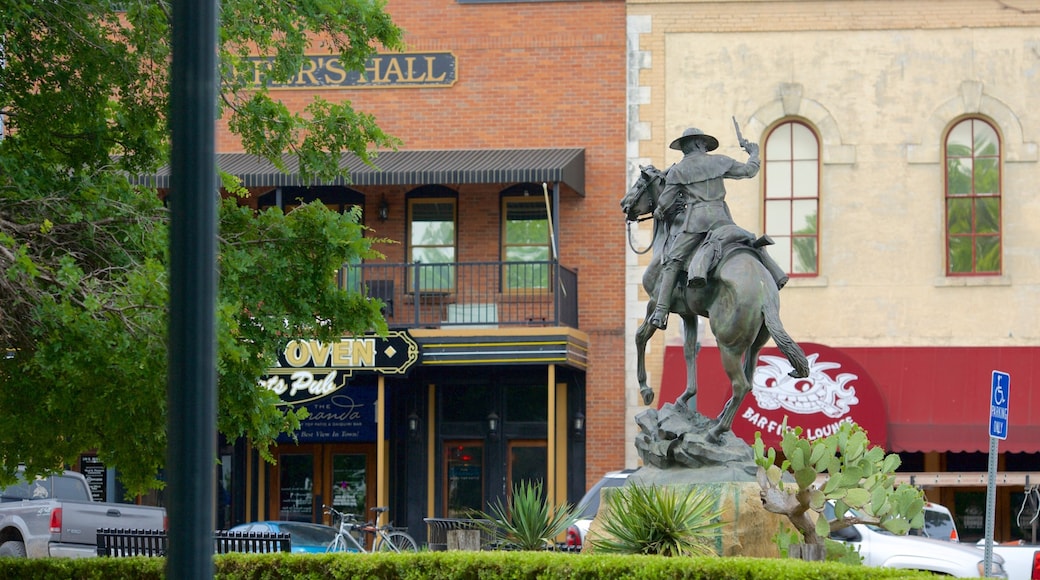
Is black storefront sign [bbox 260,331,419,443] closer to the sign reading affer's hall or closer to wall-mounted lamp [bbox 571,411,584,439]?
wall-mounted lamp [bbox 571,411,584,439]

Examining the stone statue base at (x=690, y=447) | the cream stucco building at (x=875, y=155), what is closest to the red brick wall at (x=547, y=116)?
the cream stucco building at (x=875, y=155)

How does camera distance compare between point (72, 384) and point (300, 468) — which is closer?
point (72, 384)

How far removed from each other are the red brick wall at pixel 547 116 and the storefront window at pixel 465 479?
75.9 inches

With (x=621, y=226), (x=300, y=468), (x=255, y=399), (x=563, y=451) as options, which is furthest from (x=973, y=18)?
(x=255, y=399)

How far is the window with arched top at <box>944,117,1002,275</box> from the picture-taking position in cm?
2412

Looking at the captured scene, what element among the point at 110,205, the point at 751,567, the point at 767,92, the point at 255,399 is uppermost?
the point at 767,92

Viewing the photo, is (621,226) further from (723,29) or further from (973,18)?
(973,18)

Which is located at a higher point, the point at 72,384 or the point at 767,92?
the point at 767,92

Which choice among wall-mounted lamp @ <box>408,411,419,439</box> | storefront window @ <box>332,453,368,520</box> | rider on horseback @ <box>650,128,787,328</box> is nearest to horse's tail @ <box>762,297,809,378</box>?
rider on horseback @ <box>650,128,787,328</box>

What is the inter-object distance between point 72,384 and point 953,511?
660 inches

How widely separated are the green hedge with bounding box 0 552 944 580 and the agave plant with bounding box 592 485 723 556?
0.48 metres

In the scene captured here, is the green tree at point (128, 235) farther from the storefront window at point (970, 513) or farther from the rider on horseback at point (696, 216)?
the storefront window at point (970, 513)

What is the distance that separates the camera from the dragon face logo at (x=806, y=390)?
22.7 meters

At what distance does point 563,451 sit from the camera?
25047 millimetres
